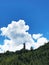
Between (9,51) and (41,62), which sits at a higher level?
(9,51)

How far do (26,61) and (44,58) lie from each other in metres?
9.84

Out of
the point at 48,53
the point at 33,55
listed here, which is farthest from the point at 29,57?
the point at 48,53

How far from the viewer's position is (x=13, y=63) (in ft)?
364

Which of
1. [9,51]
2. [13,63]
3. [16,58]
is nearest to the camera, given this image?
[13,63]

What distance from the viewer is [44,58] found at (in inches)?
4624

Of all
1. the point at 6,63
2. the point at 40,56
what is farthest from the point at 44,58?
the point at 6,63

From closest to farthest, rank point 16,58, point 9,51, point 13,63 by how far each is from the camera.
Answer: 1. point 13,63
2. point 16,58
3. point 9,51

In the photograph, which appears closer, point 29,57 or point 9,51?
point 29,57

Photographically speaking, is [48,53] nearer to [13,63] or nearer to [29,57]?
[29,57]

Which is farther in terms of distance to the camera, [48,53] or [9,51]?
[9,51]

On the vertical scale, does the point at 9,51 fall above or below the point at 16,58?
above

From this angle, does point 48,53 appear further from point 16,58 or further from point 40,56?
point 16,58

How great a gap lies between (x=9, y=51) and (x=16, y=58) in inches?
1327

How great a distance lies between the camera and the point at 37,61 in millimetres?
112000
